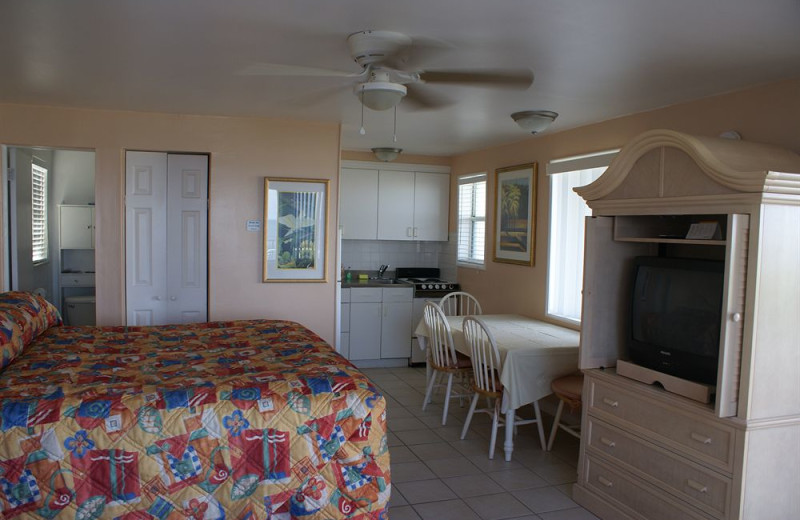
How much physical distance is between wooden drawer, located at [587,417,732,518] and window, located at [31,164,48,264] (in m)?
5.33

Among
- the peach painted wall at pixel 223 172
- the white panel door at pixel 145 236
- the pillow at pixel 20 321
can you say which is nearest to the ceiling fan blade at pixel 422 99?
the peach painted wall at pixel 223 172

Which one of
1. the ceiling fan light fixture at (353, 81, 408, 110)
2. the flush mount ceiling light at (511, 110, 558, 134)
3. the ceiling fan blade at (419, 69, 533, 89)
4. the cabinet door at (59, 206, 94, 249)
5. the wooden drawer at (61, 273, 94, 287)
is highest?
the ceiling fan blade at (419, 69, 533, 89)

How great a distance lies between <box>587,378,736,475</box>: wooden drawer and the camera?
252cm

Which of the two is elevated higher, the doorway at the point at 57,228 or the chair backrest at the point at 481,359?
the doorway at the point at 57,228

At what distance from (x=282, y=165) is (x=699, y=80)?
9.81 ft

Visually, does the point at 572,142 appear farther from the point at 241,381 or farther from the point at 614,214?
the point at 241,381

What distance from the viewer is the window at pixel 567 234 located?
457 cm

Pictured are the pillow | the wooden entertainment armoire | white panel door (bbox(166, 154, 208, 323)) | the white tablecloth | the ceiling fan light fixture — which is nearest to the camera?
the wooden entertainment armoire

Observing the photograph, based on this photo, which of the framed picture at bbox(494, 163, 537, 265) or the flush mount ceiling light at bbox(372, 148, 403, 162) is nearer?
the framed picture at bbox(494, 163, 537, 265)

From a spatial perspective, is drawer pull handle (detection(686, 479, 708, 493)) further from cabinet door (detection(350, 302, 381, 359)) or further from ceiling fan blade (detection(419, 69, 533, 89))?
cabinet door (detection(350, 302, 381, 359))

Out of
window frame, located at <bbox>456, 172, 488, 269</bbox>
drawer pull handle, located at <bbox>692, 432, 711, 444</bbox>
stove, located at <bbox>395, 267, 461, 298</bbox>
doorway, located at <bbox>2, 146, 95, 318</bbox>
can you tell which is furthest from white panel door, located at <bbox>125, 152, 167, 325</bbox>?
drawer pull handle, located at <bbox>692, 432, 711, 444</bbox>

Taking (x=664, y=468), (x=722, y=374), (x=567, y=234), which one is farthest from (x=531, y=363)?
(x=722, y=374)

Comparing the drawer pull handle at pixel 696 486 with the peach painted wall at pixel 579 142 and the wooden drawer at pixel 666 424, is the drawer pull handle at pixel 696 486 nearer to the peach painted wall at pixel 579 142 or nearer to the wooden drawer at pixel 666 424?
the wooden drawer at pixel 666 424

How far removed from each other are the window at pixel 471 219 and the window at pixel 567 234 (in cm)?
127
